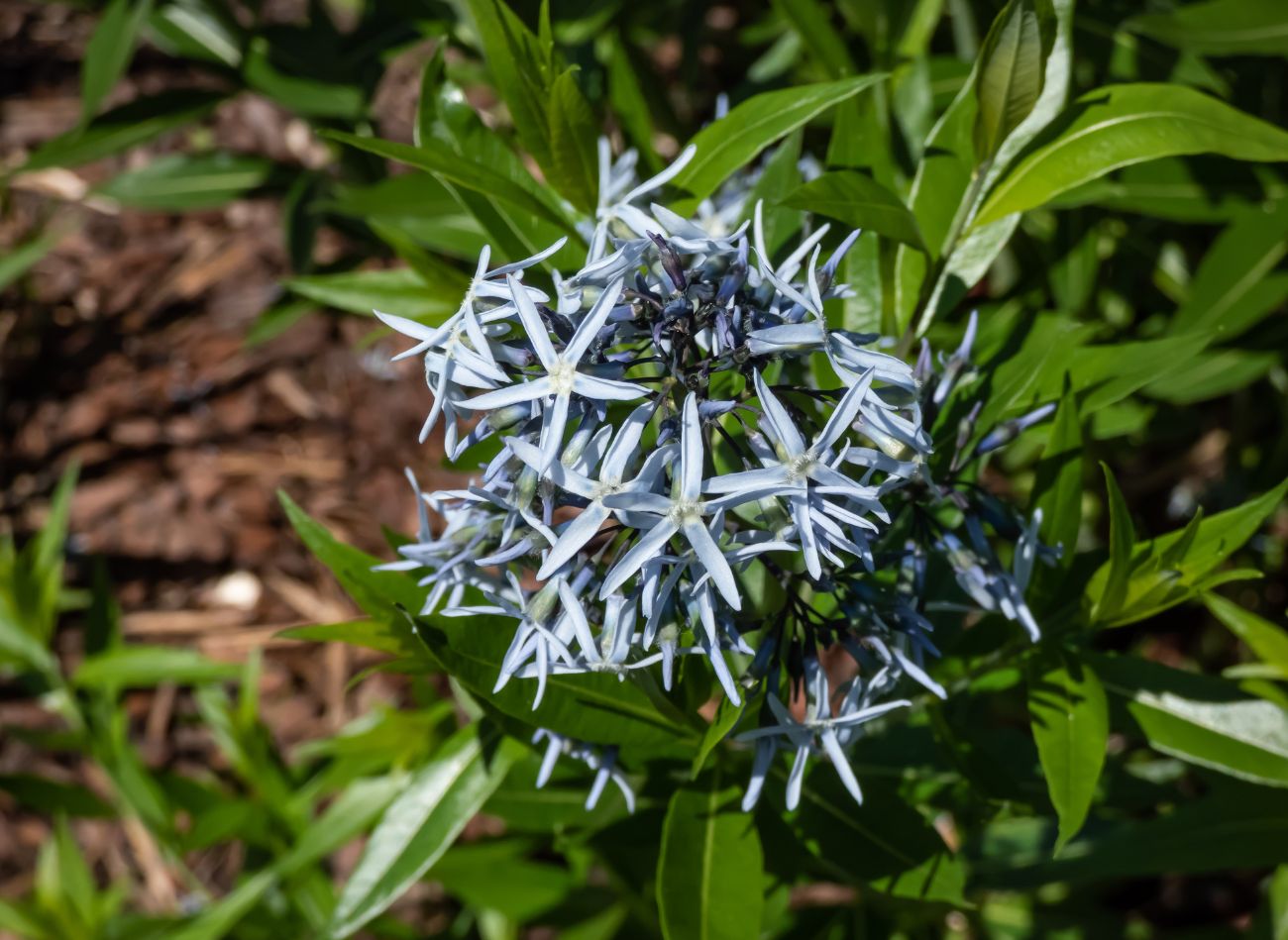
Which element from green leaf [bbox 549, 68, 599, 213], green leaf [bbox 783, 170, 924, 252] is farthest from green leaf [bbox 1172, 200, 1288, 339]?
green leaf [bbox 549, 68, 599, 213]

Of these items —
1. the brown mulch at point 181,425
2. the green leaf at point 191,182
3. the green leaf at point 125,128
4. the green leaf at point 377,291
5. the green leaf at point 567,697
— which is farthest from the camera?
the brown mulch at point 181,425

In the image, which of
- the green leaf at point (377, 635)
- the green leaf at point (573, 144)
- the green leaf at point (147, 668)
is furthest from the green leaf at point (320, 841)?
the green leaf at point (573, 144)

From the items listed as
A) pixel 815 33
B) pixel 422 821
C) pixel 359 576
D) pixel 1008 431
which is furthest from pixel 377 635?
pixel 815 33

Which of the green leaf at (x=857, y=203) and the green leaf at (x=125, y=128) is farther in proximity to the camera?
the green leaf at (x=125, y=128)

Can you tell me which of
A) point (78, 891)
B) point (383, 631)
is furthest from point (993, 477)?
point (78, 891)

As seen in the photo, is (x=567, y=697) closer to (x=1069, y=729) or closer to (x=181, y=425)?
(x=1069, y=729)

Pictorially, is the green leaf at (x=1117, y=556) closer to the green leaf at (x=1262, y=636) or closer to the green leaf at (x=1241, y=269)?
the green leaf at (x=1262, y=636)

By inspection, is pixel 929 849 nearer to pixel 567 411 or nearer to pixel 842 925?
pixel 842 925
